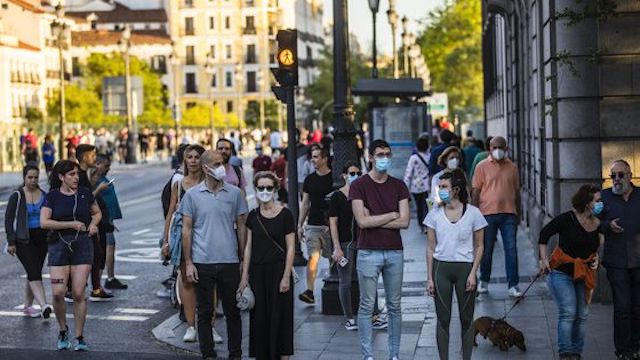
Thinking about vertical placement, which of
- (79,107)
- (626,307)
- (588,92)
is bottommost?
(626,307)

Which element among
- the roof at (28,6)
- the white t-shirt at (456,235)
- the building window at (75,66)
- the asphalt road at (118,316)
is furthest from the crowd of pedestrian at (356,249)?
the building window at (75,66)

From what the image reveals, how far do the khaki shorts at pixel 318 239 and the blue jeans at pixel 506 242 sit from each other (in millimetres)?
1832

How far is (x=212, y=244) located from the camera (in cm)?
1166

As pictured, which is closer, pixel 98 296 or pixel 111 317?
pixel 111 317

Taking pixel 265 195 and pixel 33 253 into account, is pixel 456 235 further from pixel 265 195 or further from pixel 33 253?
pixel 33 253

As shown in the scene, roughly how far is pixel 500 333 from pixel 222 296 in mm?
2349

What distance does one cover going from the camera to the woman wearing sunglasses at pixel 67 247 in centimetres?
1291

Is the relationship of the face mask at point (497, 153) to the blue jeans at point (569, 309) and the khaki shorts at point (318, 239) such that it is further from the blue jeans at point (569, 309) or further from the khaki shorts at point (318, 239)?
the blue jeans at point (569, 309)

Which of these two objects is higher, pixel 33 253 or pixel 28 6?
pixel 28 6

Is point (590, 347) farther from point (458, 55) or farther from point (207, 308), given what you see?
point (458, 55)

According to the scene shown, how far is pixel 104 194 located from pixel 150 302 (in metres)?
1.63

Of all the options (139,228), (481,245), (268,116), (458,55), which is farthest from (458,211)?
(268,116)

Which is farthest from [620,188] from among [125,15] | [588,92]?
[125,15]

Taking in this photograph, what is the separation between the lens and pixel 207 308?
38.3 ft
